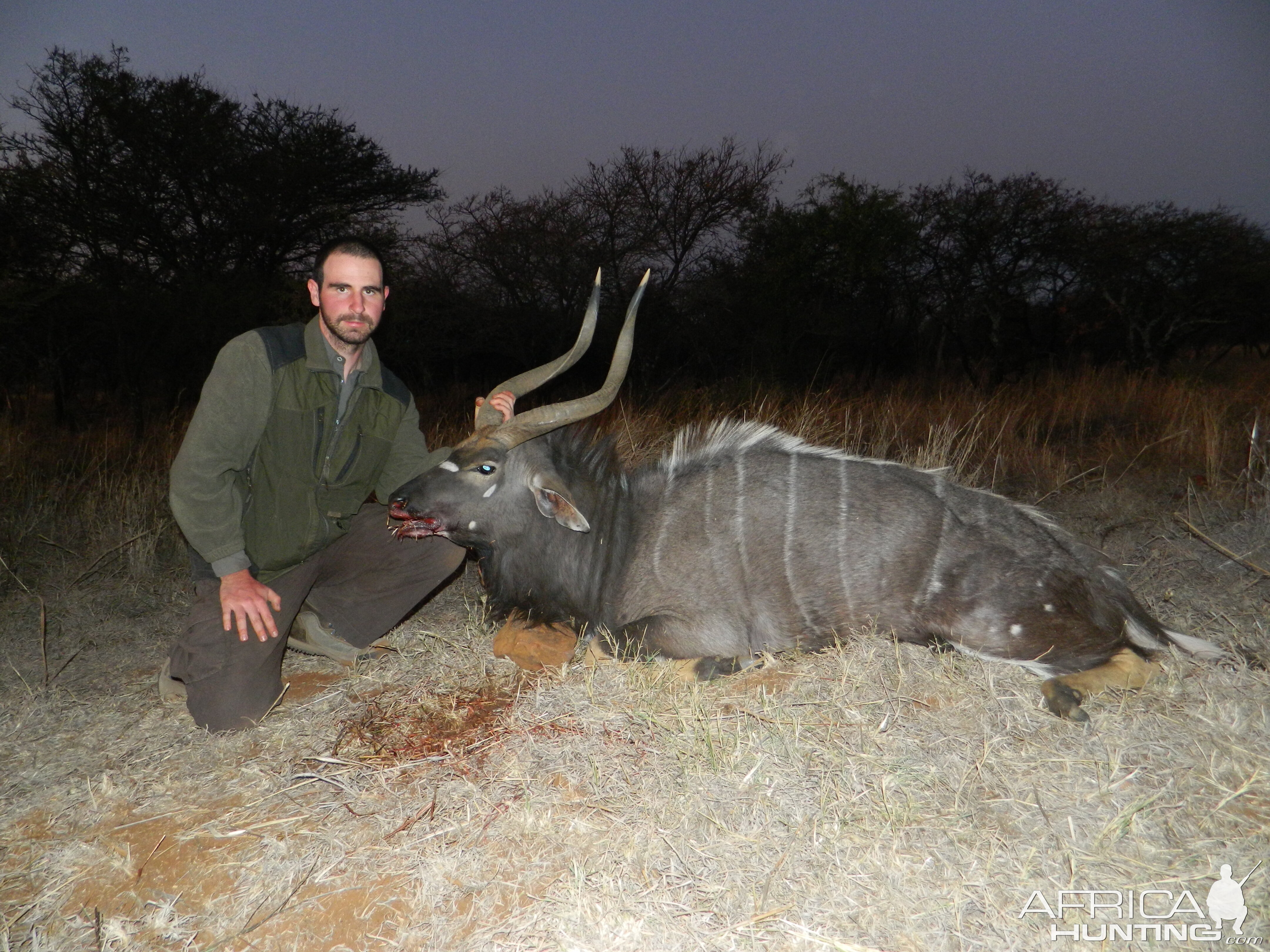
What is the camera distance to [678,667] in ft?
8.86

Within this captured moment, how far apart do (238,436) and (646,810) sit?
1.81 metres

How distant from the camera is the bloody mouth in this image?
2.89m

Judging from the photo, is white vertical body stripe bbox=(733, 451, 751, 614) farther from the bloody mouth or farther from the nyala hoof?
the bloody mouth

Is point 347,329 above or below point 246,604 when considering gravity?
above

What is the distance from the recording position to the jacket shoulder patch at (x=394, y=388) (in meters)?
3.04

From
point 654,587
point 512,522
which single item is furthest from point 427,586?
point 654,587

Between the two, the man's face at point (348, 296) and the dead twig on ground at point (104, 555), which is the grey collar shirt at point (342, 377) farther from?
the dead twig on ground at point (104, 555)

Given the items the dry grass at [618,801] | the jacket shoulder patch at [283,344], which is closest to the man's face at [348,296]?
the jacket shoulder patch at [283,344]

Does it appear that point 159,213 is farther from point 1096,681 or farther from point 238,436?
point 1096,681

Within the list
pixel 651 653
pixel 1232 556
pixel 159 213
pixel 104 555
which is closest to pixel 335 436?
pixel 651 653

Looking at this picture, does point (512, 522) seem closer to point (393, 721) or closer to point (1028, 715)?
point (393, 721)

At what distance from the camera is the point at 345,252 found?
2.78 m

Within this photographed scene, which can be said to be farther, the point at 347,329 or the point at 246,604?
the point at 347,329

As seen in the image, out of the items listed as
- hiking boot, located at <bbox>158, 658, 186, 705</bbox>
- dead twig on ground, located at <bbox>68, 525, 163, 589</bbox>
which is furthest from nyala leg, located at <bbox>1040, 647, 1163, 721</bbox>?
dead twig on ground, located at <bbox>68, 525, 163, 589</bbox>
